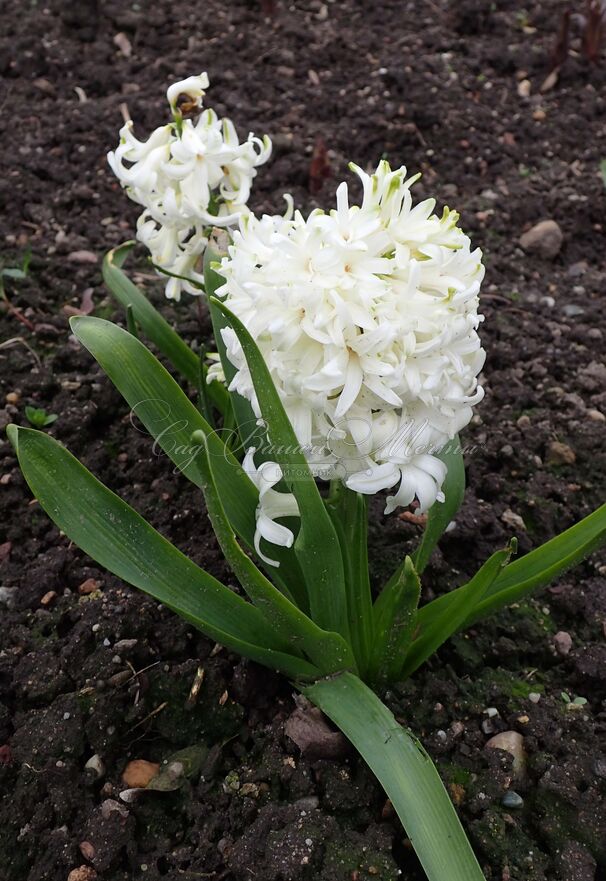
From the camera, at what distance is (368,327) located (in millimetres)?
1072

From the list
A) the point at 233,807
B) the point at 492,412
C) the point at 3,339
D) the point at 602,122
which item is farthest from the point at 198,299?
the point at 602,122

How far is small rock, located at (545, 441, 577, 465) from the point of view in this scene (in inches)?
85.6

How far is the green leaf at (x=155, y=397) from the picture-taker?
140 cm

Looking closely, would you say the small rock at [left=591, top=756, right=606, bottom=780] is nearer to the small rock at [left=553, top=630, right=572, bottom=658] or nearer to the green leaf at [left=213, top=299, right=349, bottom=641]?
the small rock at [left=553, top=630, right=572, bottom=658]

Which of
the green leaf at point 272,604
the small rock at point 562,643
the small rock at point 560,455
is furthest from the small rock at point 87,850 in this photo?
the small rock at point 560,455

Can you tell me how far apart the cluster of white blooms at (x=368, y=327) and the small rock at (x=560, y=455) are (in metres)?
1.05

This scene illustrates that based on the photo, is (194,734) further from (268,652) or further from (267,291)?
(267,291)

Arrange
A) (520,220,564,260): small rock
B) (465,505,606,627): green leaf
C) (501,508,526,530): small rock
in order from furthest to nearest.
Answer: (520,220,564,260): small rock, (501,508,526,530): small rock, (465,505,606,627): green leaf

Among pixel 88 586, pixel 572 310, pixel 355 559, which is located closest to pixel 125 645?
pixel 88 586

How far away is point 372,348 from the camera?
3.54ft

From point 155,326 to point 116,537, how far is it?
0.57 meters

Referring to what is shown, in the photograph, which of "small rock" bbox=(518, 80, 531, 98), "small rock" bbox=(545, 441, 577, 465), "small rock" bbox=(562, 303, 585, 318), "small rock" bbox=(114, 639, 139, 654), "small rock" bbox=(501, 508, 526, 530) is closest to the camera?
"small rock" bbox=(114, 639, 139, 654)

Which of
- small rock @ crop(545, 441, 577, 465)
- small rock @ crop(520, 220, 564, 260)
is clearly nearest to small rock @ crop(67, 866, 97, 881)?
small rock @ crop(545, 441, 577, 465)

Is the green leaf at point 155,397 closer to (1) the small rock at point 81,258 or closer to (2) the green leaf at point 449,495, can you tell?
(2) the green leaf at point 449,495
